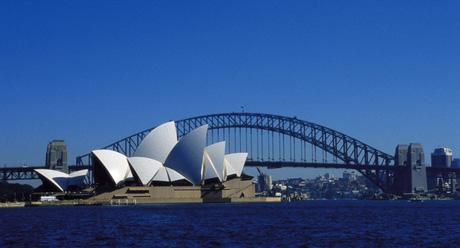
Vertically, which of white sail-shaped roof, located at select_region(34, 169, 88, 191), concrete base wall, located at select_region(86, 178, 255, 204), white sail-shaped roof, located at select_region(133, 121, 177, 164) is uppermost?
white sail-shaped roof, located at select_region(133, 121, 177, 164)

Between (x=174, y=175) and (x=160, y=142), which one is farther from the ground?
(x=160, y=142)

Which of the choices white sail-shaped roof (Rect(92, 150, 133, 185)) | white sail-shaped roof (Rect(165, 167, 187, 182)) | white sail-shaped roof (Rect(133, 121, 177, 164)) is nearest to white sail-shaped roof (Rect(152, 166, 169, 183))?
white sail-shaped roof (Rect(165, 167, 187, 182))

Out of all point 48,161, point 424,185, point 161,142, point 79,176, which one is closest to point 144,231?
point 161,142

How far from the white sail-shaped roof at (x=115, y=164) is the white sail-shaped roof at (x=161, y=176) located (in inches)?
156

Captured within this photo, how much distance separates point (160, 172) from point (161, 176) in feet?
2.88

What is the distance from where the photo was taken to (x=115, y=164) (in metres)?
117

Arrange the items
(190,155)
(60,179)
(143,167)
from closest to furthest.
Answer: (190,155)
(143,167)
(60,179)

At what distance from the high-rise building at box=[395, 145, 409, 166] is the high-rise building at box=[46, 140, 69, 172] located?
2642 inches

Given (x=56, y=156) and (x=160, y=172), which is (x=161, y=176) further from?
(x=56, y=156)

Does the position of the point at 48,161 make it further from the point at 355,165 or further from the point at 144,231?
the point at 144,231

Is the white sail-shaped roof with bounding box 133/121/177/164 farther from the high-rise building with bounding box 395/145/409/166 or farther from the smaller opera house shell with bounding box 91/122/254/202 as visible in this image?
the high-rise building with bounding box 395/145/409/166

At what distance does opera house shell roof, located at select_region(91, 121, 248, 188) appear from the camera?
11438cm

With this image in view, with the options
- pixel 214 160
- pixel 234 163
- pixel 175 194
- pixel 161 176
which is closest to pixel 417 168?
pixel 234 163

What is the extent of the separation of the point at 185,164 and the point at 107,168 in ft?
36.0
